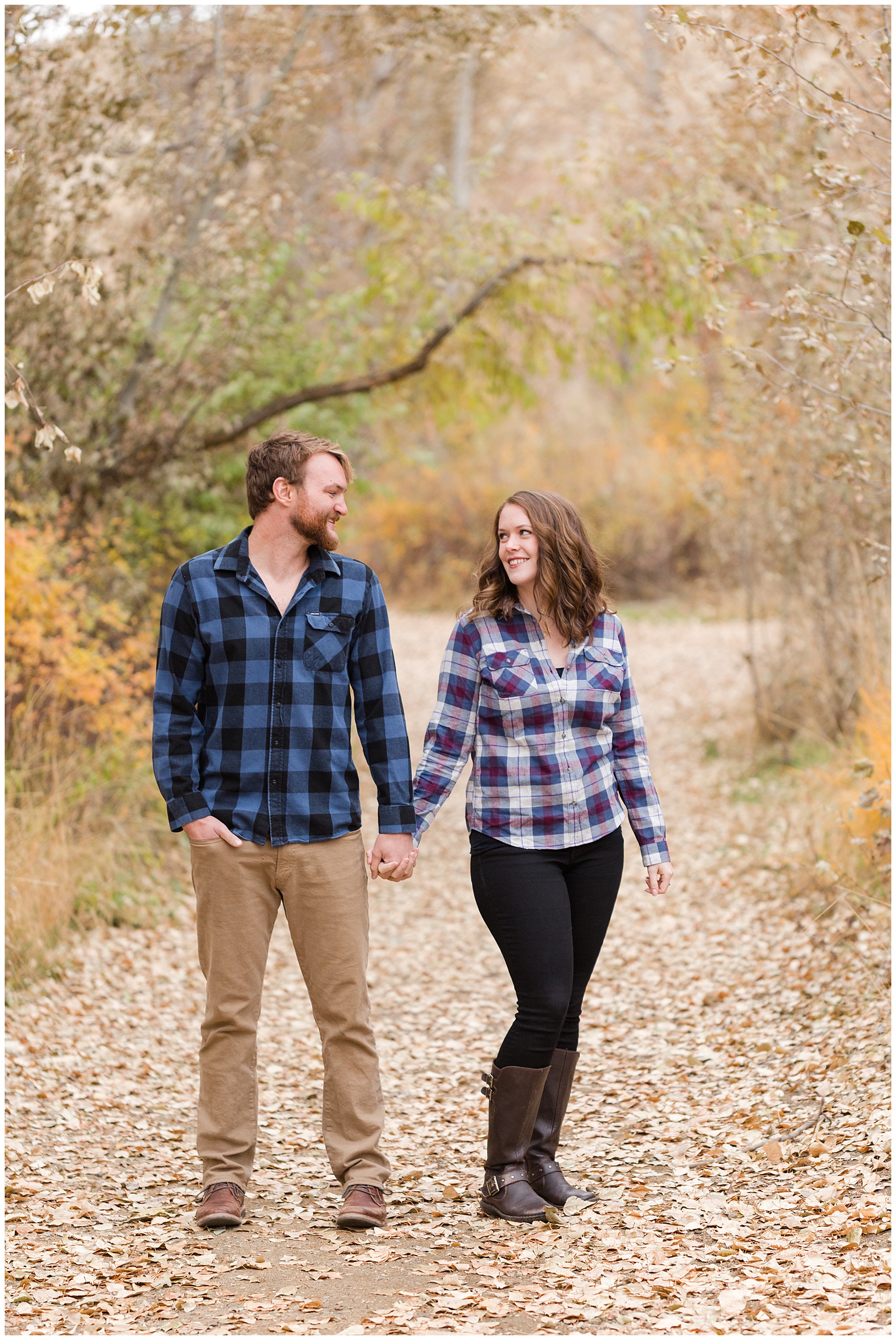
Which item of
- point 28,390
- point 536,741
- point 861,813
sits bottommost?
point 861,813

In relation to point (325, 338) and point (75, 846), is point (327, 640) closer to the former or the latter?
point (75, 846)

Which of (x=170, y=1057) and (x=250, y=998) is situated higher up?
(x=250, y=998)

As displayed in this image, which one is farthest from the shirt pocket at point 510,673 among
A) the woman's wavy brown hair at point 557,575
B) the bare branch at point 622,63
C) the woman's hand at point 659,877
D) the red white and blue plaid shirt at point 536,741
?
the bare branch at point 622,63

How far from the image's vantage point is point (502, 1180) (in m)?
3.58

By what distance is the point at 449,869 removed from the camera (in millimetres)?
8227

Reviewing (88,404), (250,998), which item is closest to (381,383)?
(88,404)

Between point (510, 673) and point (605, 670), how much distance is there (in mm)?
269

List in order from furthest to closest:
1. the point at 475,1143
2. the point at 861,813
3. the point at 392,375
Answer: the point at 392,375 < the point at 861,813 < the point at 475,1143

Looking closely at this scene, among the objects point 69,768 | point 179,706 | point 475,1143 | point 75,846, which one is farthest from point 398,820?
point 69,768

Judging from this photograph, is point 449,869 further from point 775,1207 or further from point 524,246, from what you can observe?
point 775,1207

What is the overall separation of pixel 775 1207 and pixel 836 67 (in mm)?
7394

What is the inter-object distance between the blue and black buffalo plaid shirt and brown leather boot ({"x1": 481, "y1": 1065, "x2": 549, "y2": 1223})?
2.45 feet

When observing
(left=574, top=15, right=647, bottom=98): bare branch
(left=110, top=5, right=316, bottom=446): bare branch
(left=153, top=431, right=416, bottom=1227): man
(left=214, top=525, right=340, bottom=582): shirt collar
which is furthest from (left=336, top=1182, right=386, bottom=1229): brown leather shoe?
(left=574, top=15, right=647, bottom=98): bare branch

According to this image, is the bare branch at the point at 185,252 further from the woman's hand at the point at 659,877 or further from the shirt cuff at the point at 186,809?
the woman's hand at the point at 659,877
